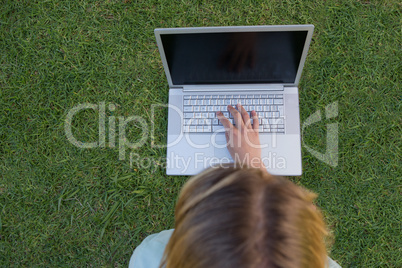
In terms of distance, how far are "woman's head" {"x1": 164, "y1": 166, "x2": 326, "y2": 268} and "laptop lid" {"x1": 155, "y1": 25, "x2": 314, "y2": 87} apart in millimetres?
559

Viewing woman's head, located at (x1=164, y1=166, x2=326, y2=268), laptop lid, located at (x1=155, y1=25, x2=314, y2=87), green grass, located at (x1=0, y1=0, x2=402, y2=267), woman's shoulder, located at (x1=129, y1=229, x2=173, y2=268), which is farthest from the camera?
green grass, located at (x1=0, y1=0, x2=402, y2=267)

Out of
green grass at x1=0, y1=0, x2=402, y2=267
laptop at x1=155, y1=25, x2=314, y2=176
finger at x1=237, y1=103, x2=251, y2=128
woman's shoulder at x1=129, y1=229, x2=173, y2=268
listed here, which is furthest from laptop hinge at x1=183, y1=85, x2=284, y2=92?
woman's shoulder at x1=129, y1=229, x2=173, y2=268

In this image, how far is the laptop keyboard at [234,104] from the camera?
168 cm

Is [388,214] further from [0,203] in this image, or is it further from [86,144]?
[0,203]

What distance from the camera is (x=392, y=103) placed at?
1946mm

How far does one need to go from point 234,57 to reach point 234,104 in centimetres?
29

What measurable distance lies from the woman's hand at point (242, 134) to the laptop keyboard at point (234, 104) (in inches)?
1.3

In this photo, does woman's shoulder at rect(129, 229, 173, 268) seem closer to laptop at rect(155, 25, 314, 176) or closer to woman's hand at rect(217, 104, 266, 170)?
laptop at rect(155, 25, 314, 176)

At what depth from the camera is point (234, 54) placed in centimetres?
144

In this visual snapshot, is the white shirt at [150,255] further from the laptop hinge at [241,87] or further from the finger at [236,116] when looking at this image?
the laptop hinge at [241,87]

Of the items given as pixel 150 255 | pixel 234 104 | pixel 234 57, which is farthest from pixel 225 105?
pixel 150 255

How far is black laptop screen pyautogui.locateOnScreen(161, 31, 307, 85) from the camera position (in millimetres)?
1320

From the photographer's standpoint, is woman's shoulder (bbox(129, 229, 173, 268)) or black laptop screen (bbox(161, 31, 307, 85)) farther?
woman's shoulder (bbox(129, 229, 173, 268))

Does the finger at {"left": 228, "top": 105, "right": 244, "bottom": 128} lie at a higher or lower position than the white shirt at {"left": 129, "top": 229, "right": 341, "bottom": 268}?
higher
